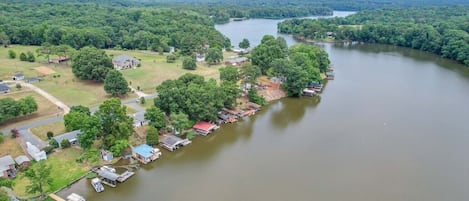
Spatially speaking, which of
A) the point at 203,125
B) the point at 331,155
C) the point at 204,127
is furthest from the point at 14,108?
the point at 331,155

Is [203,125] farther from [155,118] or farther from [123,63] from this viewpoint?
[123,63]

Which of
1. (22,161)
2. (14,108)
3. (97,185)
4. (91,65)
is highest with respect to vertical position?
(91,65)

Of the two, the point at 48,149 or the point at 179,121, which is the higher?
the point at 179,121

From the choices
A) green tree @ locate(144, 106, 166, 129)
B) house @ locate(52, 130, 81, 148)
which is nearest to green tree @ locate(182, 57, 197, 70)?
green tree @ locate(144, 106, 166, 129)

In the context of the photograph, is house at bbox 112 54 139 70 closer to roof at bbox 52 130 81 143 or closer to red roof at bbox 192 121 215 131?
red roof at bbox 192 121 215 131

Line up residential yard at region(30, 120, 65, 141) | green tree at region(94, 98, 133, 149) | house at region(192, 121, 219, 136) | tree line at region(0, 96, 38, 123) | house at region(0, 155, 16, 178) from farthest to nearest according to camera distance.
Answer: house at region(192, 121, 219, 136)
tree line at region(0, 96, 38, 123)
residential yard at region(30, 120, 65, 141)
green tree at region(94, 98, 133, 149)
house at region(0, 155, 16, 178)

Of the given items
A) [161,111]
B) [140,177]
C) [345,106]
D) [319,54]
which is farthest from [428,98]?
[140,177]
